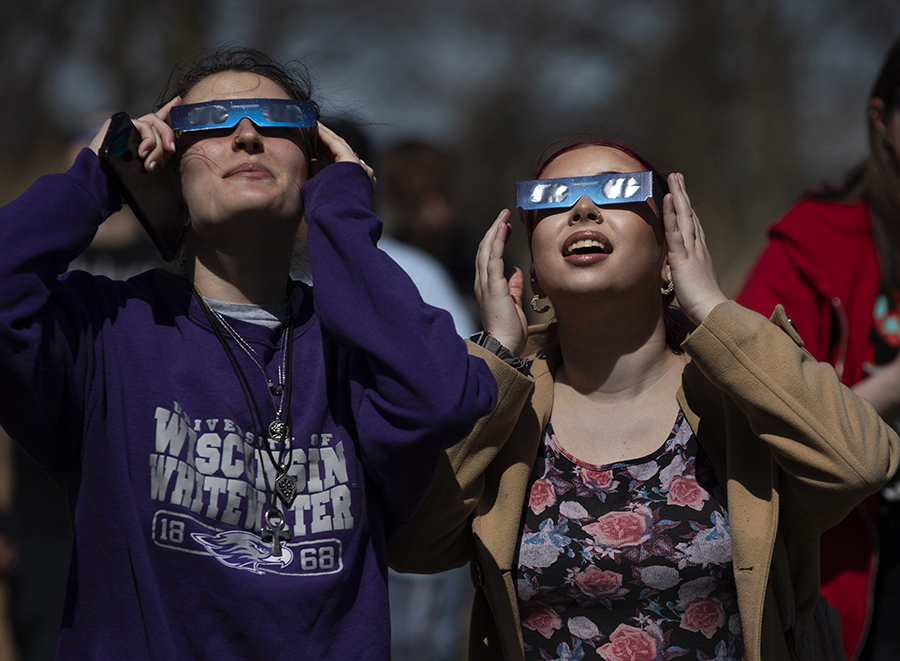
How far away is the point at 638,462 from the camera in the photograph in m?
2.29

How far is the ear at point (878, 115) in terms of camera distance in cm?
306

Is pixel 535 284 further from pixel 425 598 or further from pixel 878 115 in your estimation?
pixel 425 598

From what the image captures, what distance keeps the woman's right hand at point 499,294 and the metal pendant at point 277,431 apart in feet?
1.93

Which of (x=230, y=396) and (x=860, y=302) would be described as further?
(x=860, y=302)

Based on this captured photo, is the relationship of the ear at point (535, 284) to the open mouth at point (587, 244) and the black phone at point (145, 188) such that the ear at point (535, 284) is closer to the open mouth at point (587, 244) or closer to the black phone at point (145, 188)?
the open mouth at point (587, 244)

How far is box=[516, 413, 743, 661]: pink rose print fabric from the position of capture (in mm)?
2172

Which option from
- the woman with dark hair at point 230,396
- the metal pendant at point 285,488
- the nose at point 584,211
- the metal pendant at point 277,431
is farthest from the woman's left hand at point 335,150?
the metal pendant at point 285,488

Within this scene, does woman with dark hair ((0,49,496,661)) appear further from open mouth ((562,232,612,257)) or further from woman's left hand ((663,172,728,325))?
woman's left hand ((663,172,728,325))

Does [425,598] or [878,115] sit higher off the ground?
[878,115]

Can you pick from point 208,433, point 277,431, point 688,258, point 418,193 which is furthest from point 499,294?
point 418,193

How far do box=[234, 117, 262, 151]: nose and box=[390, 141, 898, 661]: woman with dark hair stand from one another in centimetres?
64

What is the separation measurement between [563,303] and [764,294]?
38.1 inches

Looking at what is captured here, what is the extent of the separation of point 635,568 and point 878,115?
5.81 ft

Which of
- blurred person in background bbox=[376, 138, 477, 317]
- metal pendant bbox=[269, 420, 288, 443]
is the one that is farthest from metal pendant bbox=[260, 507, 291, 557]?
blurred person in background bbox=[376, 138, 477, 317]
